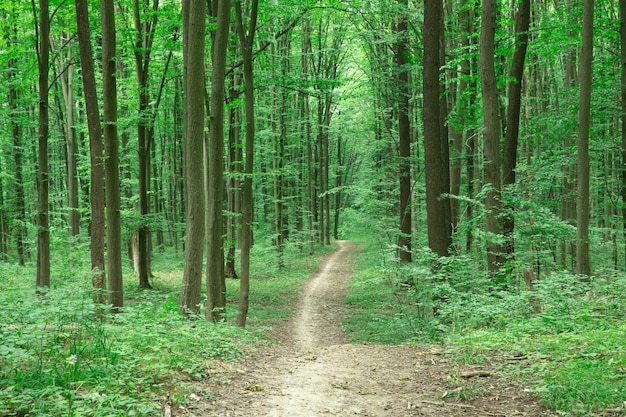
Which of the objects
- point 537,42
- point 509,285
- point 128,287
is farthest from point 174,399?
point 128,287

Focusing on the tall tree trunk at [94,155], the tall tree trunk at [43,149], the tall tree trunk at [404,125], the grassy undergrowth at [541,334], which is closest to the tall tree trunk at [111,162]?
the tall tree trunk at [94,155]

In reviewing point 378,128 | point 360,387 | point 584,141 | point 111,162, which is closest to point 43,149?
point 111,162

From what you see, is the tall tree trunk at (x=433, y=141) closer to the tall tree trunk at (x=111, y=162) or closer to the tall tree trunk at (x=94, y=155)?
the tall tree trunk at (x=111, y=162)

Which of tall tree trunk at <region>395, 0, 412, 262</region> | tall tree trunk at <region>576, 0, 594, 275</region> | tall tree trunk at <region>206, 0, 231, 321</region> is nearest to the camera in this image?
tall tree trunk at <region>206, 0, 231, 321</region>

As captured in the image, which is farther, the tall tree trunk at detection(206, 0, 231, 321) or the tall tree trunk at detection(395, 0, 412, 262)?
the tall tree trunk at detection(395, 0, 412, 262)

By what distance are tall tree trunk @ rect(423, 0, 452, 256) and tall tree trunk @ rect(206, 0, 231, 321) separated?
439cm

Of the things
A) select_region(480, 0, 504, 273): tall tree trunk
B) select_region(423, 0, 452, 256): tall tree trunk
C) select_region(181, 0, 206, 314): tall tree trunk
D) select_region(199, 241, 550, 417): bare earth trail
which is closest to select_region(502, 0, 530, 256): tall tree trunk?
select_region(480, 0, 504, 273): tall tree trunk

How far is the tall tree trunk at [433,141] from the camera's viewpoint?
33.8ft

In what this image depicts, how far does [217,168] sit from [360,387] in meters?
5.92

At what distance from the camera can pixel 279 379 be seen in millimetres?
5879

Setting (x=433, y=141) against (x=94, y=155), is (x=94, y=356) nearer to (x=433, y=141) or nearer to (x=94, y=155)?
(x=94, y=155)

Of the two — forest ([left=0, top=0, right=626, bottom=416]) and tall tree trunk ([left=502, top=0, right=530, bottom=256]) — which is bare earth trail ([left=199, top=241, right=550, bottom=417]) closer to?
forest ([left=0, top=0, right=626, bottom=416])

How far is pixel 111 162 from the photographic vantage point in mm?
9578

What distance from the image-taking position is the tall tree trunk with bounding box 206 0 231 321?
9.68 meters
